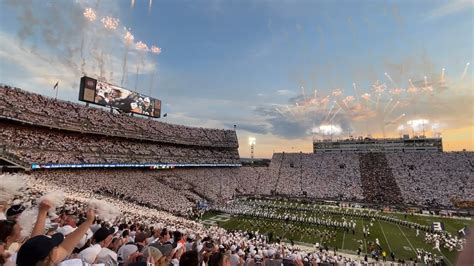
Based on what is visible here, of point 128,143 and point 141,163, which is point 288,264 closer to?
point 141,163

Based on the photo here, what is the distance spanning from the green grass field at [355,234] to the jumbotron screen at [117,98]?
22.5 metres

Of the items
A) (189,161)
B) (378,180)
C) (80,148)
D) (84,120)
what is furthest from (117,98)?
(378,180)

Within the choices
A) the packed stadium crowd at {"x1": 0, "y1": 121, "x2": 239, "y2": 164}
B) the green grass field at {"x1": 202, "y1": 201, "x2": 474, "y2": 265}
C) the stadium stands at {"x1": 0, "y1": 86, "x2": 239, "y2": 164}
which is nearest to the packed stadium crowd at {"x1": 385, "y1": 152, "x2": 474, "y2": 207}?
the green grass field at {"x1": 202, "y1": 201, "x2": 474, "y2": 265}

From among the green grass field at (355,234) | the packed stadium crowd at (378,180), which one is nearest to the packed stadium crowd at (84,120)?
the green grass field at (355,234)

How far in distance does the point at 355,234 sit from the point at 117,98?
36.5 m

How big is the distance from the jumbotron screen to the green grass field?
884 inches

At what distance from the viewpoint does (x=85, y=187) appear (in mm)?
26312

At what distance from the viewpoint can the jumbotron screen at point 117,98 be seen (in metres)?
37.9

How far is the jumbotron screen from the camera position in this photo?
3788cm

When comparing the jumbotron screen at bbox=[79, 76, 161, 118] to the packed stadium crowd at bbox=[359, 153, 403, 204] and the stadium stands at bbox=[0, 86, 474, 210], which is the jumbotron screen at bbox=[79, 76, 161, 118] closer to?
the stadium stands at bbox=[0, 86, 474, 210]

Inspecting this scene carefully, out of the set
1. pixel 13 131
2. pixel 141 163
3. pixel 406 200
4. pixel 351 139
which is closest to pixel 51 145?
pixel 13 131

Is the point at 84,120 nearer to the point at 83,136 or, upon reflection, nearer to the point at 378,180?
the point at 83,136

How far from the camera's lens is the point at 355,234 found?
25516 mm

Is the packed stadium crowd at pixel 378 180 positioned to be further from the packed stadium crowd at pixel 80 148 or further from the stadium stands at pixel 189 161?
the packed stadium crowd at pixel 80 148
